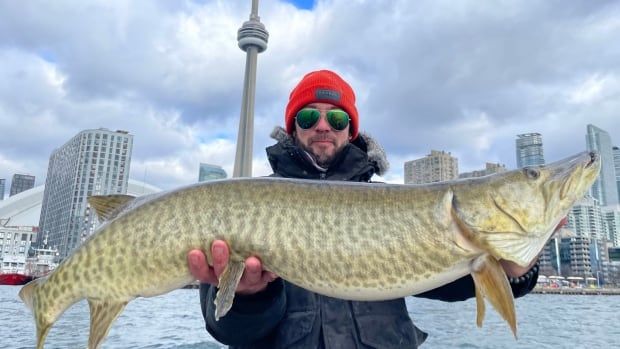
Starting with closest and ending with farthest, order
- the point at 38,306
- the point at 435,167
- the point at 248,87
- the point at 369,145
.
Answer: the point at 38,306, the point at 369,145, the point at 248,87, the point at 435,167

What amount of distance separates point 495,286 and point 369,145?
181 cm

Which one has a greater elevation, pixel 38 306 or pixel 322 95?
pixel 322 95

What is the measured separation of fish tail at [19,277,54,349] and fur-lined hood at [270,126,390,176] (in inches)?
71.0

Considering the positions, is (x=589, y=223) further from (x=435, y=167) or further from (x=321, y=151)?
(x=321, y=151)

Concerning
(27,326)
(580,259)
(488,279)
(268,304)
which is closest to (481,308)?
(488,279)

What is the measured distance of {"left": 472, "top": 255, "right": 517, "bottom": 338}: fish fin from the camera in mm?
2268

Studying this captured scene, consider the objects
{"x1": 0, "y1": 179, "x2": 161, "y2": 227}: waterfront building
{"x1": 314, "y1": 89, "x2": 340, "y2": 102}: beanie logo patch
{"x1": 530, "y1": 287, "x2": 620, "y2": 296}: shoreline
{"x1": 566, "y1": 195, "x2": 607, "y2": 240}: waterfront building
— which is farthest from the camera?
{"x1": 0, "y1": 179, "x2": 161, "y2": 227}: waterfront building

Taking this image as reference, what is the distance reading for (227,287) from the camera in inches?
96.2

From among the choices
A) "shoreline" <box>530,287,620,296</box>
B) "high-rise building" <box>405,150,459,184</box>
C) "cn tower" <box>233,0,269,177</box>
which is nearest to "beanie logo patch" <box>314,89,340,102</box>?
"cn tower" <box>233,0,269,177</box>

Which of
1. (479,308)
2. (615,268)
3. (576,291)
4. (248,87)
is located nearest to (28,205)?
(248,87)

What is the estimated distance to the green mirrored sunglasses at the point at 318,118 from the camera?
11.9 ft

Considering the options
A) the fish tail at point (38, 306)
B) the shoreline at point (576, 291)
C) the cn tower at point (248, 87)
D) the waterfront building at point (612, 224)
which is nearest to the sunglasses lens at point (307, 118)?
the fish tail at point (38, 306)

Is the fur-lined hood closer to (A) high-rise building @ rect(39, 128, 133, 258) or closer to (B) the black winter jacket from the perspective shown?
(B) the black winter jacket

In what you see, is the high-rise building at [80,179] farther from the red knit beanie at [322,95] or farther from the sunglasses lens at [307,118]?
the sunglasses lens at [307,118]
